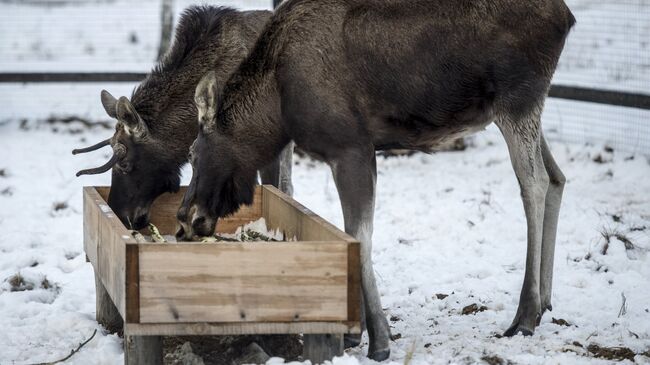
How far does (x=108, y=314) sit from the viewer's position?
5617mm

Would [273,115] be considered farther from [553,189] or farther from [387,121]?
[553,189]

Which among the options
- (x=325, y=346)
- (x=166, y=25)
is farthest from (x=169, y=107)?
(x=166, y=25)

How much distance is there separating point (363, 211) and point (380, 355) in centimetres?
75

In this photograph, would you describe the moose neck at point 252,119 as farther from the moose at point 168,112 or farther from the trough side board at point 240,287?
the trough side board at point 240,287

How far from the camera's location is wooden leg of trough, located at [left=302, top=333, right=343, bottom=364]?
14.5 ft

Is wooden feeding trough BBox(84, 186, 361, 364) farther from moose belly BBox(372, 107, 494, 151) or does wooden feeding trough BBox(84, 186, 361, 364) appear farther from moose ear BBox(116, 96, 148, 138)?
moose ear BBox(116, 96, 148, 138)

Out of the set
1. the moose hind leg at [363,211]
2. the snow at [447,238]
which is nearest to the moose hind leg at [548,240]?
the snow at [447,238]

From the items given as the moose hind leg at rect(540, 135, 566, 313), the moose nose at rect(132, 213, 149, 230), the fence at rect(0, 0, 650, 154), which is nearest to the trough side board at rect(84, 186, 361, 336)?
the moose hind leg at rect(540, 135, 566, 313)

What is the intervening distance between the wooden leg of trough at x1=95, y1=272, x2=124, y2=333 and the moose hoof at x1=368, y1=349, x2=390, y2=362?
152cm

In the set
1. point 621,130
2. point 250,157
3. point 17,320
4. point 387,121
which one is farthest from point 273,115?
point 621,130

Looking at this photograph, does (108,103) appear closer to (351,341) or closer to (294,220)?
(294,220)

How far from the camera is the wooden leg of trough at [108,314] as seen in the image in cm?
561

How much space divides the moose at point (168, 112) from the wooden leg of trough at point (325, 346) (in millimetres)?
1967

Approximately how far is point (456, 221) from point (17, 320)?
147 inches
